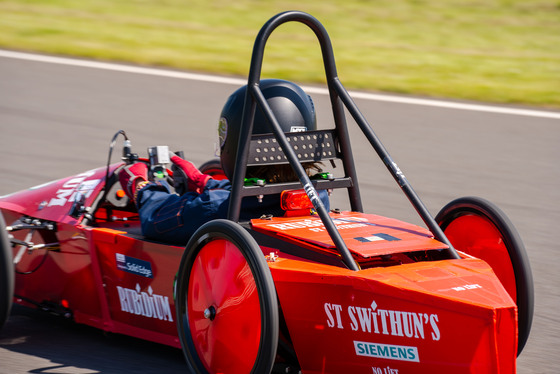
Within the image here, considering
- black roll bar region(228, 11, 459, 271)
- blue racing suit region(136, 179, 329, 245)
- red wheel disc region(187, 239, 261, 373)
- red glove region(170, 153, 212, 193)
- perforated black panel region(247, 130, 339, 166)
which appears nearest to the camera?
red wheel disc region(187, 239, 261, 373)

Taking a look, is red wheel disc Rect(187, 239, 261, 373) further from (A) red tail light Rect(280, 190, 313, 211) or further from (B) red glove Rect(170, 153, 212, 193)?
(B) red glove Rect(170, 153, 212, 193)

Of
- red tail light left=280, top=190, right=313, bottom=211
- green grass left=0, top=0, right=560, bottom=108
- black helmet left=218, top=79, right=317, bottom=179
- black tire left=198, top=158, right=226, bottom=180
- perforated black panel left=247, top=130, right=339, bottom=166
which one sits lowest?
black tire left=198, top=158, right=226, bottom=180

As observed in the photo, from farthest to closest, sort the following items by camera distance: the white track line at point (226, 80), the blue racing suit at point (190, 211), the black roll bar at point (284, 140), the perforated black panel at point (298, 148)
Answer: the white track line at point (226, 80) < the blue racing suit at point (190, 211) < the perforated black panel at point (298, 148) < the black roll bar at point (284, 140)

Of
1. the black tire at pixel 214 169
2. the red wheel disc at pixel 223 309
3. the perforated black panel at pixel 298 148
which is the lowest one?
the red wheel disc at pixel 223 309

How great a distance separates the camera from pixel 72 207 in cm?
470

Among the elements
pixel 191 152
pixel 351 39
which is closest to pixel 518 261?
pixel 191 152

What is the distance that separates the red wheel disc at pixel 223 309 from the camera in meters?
3.67

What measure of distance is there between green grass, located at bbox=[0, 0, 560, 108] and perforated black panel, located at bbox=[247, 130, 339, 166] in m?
7.43

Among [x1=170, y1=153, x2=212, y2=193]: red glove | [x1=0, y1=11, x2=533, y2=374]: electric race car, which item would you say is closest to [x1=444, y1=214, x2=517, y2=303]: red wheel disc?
[x1=0, y1=11, x2=533, y2=374]: electric race car

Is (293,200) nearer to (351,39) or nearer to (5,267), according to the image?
(5,267)

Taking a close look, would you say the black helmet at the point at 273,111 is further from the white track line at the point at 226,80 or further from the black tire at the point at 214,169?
the white track line at the point at 226,80

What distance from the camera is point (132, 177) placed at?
471 cm

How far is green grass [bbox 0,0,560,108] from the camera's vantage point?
12141 mm

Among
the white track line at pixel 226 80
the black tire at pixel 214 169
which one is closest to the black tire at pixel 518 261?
the black tire at pixel 214 169
